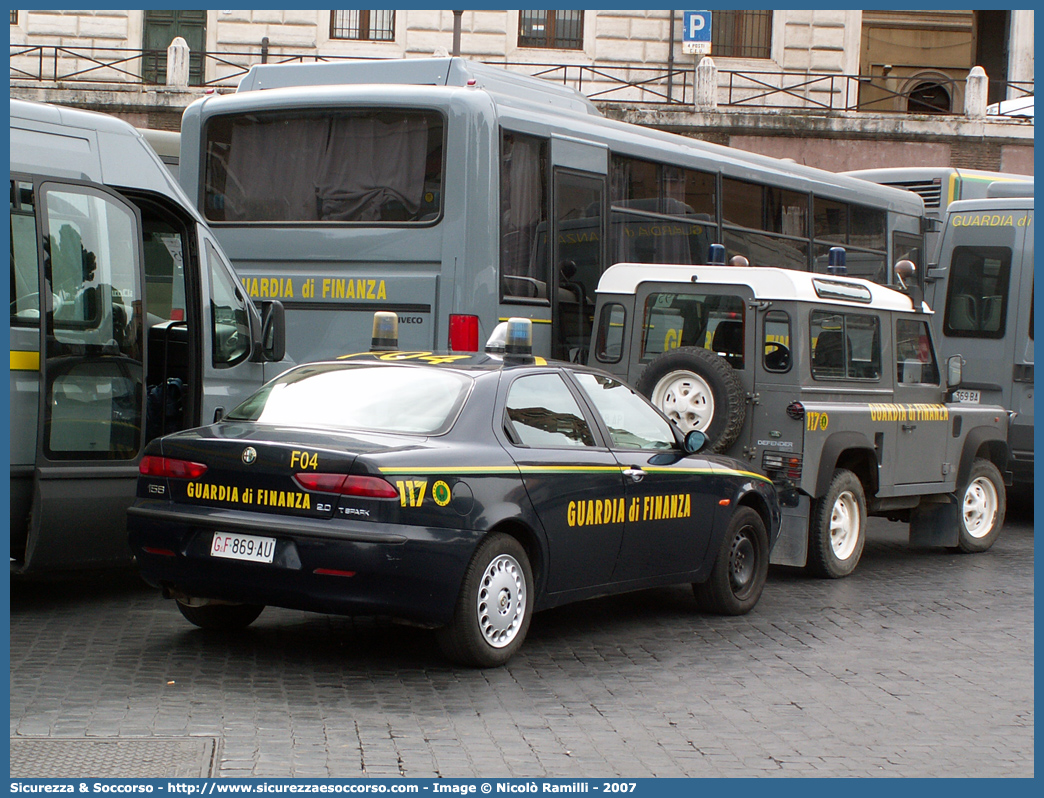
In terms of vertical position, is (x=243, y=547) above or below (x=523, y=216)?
below

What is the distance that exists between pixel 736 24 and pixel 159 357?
29.5 metres

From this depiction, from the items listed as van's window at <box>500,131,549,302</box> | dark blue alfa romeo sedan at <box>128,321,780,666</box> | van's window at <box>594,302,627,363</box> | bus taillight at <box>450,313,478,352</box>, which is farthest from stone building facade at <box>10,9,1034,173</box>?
dark blue alfa romeo sedan at <box>128,321,780,666</box>

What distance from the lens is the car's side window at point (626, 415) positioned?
7934 mm

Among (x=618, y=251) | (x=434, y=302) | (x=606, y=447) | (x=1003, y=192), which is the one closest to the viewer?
(x=606, y=447)

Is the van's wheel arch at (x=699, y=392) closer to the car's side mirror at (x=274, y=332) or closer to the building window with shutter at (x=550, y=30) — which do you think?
the car's side mirror at (x=274, y=332)

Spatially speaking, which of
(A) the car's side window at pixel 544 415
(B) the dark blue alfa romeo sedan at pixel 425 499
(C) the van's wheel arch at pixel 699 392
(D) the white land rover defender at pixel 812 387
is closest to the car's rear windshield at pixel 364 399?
(B) the dark blue alfa romeo sedan at pixel 425 499

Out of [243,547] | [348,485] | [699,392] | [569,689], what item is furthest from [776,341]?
[243,547]

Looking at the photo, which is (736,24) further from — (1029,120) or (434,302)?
(434,302)

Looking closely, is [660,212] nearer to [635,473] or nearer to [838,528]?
[838,528]

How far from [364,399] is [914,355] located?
5623 millimetres

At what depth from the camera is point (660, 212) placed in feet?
42.1

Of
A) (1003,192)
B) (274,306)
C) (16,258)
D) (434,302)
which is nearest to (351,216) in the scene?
(434,302)

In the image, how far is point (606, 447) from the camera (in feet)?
25.4

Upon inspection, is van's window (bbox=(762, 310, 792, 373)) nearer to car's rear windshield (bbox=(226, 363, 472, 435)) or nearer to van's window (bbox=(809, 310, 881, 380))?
van's window (bbox=(809, 310, 881, 380))
